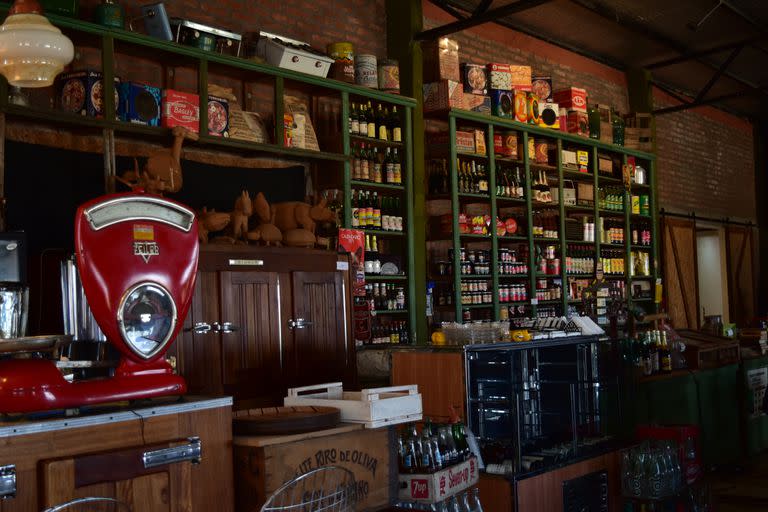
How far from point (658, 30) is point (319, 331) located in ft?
21.7

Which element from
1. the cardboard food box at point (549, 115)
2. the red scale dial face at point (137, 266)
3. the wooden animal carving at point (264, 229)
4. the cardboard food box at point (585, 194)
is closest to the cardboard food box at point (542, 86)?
the cardboard food box at point (549, 115)

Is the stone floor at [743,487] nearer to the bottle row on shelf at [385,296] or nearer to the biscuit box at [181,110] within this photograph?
the bottle row on shelf at [385,296]

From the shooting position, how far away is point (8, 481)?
1.94 meters

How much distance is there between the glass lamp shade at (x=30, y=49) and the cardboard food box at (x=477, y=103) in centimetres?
461

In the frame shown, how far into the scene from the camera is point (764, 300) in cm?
1339

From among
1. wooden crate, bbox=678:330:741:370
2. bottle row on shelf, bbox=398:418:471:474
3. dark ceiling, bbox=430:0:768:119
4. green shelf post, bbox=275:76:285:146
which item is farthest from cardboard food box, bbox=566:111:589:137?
bottle row on shelf, bbox=398:418:471:474

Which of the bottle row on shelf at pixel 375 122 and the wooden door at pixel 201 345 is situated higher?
the bottle row on shelf at pixel 375 122

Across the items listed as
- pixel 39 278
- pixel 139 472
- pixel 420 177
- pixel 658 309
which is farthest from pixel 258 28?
pixel 658 309

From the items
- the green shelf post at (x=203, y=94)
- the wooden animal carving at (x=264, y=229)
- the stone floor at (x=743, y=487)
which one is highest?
the green shelf post at (x=203, y=94)

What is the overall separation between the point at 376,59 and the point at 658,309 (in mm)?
5300

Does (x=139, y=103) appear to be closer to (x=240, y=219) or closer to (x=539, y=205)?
(x=240, y=219)

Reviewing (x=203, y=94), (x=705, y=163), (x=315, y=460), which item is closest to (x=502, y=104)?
(x=203, y=94)

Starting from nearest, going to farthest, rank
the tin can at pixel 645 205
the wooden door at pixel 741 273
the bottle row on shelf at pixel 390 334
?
the bottle row on shelf at pixel 390 334 → the tin can at pixel 645 205 → the wooden door at pixel 741 273

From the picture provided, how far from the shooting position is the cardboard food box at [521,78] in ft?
25.5
